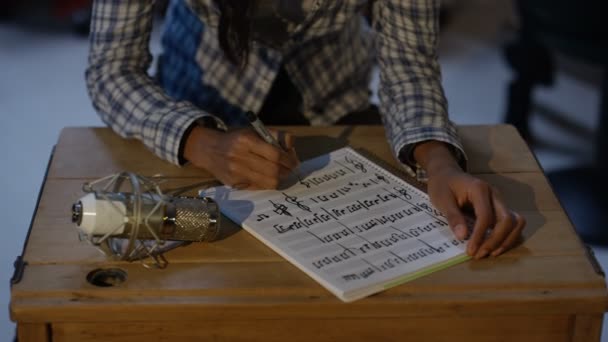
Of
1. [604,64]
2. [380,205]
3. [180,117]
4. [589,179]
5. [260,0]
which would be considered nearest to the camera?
[380,205]

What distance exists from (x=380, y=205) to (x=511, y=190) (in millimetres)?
188

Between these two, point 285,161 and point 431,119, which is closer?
point 285,161

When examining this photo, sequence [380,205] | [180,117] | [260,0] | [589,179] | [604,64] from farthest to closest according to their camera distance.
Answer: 1. [589,179]
2. [604,64]
3. [260,0]
4. [180,117]
5. [380,205]

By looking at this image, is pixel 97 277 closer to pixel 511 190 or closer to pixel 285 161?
pixel 285 161

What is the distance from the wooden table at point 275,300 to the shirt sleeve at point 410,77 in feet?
0.82

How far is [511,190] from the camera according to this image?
1197 mm

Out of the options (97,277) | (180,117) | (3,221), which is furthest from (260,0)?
(3,221)

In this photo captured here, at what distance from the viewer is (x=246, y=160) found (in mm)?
1154

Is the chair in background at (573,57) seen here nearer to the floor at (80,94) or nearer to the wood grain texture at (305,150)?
the floor at (80,94)

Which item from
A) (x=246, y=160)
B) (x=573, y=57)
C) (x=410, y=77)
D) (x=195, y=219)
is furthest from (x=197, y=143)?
(x=573, y=57)

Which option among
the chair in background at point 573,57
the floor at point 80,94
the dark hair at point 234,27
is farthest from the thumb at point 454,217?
the floor at point 80,94

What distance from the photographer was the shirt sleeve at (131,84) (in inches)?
49.6

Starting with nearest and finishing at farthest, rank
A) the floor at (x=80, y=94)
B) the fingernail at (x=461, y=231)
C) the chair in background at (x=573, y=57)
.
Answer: the fingernail at (x=461, y=231) → the chair in background at (x=573, y=57) → the floor at (x=80, y=94)

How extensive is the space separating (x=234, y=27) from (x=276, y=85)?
0.20 meters
